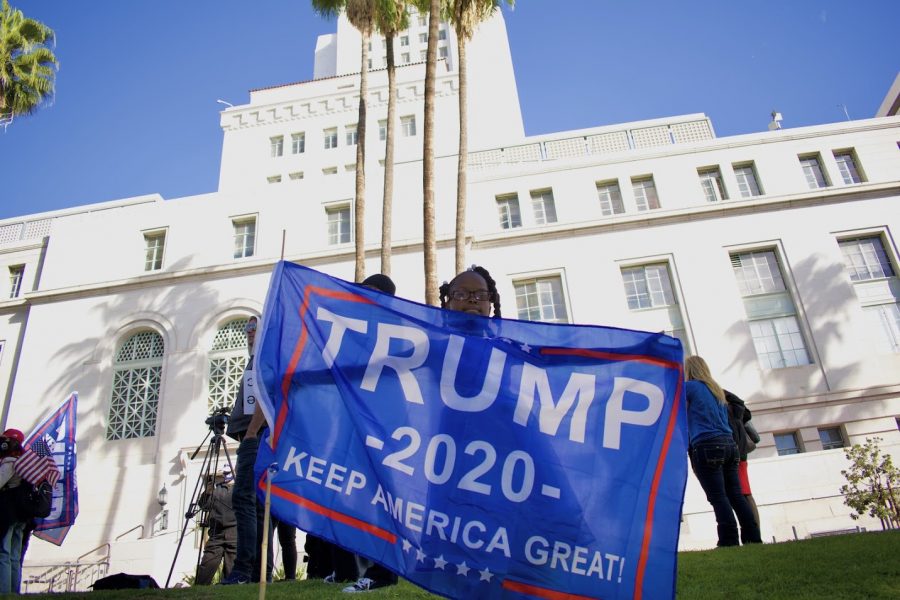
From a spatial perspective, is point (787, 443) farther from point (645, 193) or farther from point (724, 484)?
point (724, 484)

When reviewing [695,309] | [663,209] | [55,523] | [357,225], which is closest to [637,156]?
[663,209]

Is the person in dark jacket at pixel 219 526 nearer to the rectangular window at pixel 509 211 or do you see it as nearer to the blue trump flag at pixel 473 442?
the blue trump flag at pixel 473 442

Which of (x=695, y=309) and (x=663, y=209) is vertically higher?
(x=663, y=209)

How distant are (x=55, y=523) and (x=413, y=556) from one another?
35.1ft

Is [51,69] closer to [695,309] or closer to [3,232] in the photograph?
[3,232]

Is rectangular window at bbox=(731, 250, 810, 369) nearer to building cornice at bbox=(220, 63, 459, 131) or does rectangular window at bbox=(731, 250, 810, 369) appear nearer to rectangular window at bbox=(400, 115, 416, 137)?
rectangular window at bbox=(400, 115, 416, 137)

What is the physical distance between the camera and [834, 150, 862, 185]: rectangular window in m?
21.4

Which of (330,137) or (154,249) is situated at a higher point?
(330,137)

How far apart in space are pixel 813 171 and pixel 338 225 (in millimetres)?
17458

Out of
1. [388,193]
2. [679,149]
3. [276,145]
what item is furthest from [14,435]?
[276,145]

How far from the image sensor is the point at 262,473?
116 inches

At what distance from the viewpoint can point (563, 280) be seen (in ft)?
65.6

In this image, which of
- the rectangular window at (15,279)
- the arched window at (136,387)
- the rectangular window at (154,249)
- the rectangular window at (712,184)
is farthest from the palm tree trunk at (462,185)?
the rectangular window at (15,279)

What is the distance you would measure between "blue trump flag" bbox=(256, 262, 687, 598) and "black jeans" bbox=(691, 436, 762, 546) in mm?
3048
